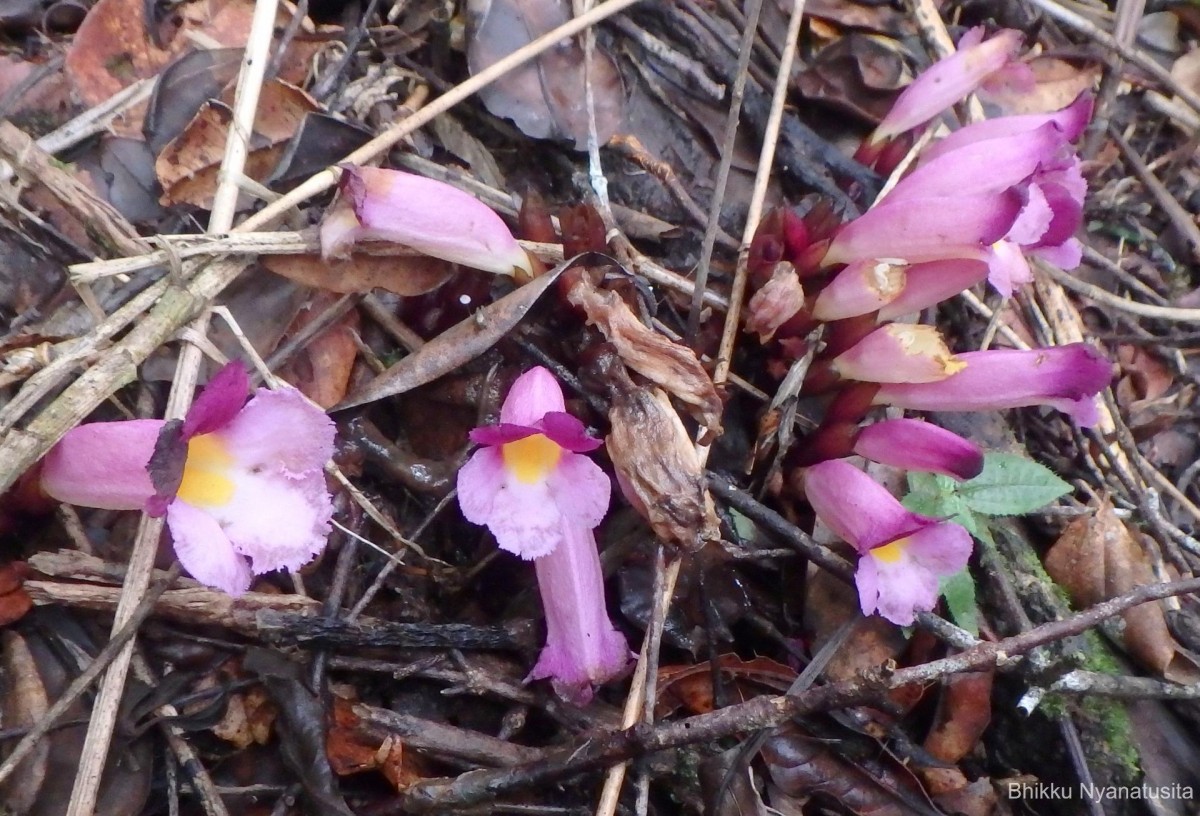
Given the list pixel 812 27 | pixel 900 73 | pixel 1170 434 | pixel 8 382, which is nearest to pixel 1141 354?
pixel 1170 434

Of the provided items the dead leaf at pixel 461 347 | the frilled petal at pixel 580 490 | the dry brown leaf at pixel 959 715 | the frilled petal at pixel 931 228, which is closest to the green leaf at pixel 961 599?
the dry brown leaf at pixel 959 715

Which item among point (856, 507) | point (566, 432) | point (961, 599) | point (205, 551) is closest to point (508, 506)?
point (566, 432)

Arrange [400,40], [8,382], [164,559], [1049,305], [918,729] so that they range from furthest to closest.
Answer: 1. [1049,305]
2. [400,40]
3. [918,729]
4. [164,559]
5. [8,382]

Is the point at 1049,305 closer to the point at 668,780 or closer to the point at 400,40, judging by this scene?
the point at 668,780

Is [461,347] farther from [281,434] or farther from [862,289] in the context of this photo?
[862,289]

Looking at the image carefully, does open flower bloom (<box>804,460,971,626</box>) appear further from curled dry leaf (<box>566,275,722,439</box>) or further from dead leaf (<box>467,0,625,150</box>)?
dead leaf (<box>467,0,625,150</box>)

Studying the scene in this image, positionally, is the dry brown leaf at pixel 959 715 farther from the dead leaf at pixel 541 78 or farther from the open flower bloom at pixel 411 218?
the dead leaf at pixel 541 78

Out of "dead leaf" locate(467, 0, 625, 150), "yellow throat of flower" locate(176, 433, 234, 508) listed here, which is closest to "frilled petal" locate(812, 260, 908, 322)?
"dead leaf" locate(467, 0, 625, 150)
